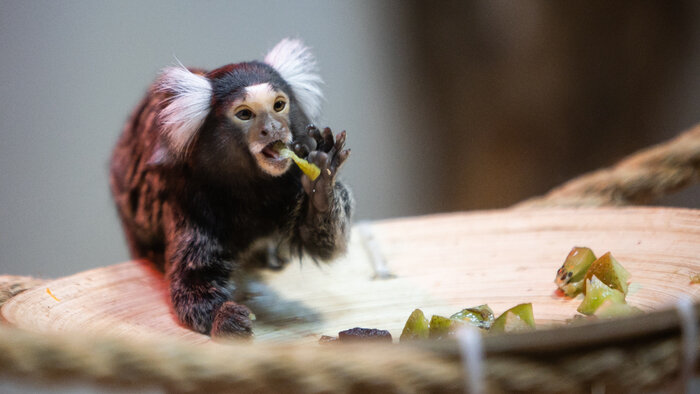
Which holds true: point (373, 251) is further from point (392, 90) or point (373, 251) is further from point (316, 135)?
point (392, 90)

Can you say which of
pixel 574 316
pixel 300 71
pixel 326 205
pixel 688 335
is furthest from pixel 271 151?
pixel 688 335

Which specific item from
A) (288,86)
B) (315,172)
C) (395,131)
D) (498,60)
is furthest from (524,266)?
(498,60)

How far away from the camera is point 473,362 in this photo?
769mm

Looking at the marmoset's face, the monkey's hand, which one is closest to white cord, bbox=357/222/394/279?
the monkey's hand

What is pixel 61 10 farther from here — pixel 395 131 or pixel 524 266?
pixel 524 266

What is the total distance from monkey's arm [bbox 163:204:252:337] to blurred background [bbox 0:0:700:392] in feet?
1.43

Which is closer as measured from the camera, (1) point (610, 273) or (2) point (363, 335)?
(2) point (363, 335)

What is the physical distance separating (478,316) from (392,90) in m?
2.09

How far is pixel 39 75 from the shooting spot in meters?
2.35

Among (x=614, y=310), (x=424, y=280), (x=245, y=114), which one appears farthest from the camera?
(x=424, y=280)

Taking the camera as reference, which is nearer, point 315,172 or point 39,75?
point 315,172

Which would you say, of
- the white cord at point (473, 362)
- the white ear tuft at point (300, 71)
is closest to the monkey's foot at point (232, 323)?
the white ear tuft at point (300, 71)

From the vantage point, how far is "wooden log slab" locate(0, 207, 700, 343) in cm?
136

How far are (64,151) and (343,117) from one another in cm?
128
